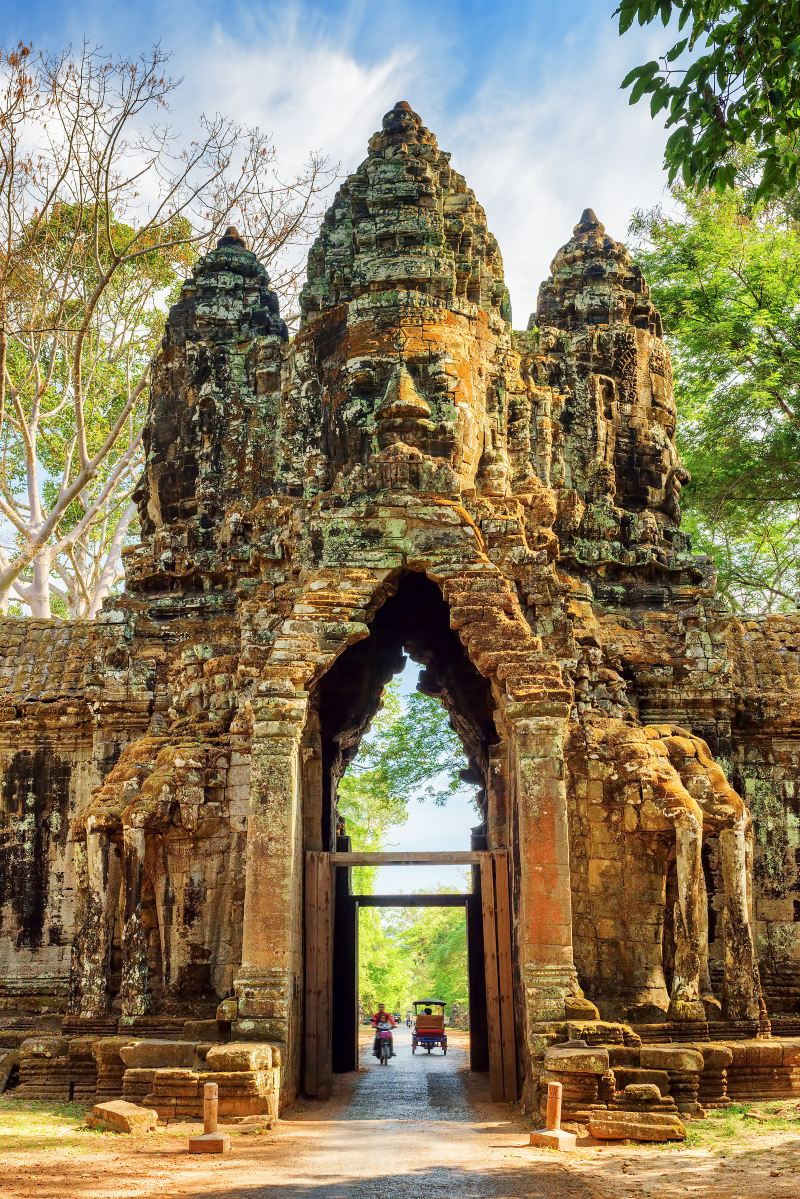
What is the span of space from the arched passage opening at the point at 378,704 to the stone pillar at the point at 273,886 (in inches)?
114

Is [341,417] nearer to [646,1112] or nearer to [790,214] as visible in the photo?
[646,1112]

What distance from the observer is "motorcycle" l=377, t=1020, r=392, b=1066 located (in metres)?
21.0

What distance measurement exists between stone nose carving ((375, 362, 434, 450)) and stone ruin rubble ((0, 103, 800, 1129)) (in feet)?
0.21

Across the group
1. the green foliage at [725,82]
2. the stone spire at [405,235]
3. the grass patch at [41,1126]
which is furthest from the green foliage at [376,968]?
the green foliage at [725,82]

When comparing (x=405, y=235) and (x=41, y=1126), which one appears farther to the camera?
(x=405, y=235)

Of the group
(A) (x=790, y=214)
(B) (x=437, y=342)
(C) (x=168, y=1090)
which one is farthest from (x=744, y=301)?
(C) (x=168, y=1090)

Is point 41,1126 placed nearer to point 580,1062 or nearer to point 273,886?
point 273,886

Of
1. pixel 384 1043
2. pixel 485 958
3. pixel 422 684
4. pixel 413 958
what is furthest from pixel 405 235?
pixel 413 958

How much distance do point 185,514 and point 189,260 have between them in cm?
946

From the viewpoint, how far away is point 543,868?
12.2 metres

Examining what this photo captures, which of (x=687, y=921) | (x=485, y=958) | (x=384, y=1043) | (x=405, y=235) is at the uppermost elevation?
(x=405, y=235)

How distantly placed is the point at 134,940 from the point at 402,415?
692 centimetres

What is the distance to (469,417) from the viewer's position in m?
16.8

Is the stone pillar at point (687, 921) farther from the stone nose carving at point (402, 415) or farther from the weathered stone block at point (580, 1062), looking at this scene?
the stone nose carving at point (402, 415)
